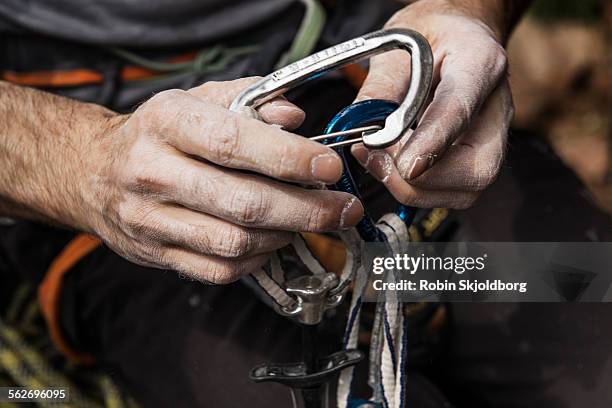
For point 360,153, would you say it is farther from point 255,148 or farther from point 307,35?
point 307,35

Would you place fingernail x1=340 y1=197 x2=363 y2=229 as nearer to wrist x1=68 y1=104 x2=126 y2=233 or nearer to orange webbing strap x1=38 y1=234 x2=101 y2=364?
wrist x1=68 y1=104 x2=126 y2=233

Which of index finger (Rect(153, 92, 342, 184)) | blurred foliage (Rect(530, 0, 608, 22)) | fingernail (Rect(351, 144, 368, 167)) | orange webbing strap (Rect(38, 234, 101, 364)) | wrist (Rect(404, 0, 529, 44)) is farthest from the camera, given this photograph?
blurred foliage (Rect(530, 0, 608, 22))

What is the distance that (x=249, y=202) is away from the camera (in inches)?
→ 21.9

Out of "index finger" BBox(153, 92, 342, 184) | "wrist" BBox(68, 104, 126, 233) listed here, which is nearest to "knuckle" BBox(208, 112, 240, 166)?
"index finger" BBox(153, 92, 342, 184)

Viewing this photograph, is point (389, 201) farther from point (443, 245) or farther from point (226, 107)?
point (226, 107)

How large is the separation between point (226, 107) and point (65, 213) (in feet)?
0.72

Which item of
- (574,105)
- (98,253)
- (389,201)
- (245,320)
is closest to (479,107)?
(389,201)

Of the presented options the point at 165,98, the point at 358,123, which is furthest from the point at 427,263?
the point at 165,98

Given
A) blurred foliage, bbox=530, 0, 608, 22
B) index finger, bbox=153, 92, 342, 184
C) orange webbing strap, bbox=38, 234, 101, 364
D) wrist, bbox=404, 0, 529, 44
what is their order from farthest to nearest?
blurred foliage, bbox=530, 0, 608, 22 → orange webbing strap, bbox=38, 234, 101, 364 → wrist, bbox=404, 0, 529, 44 → index finger, bbox=153, 92, 342, 184

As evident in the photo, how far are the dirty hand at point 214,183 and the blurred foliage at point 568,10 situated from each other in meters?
1.82

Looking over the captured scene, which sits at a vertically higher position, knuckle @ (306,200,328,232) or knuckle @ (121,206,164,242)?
knuckle @ (306,200,328,232)

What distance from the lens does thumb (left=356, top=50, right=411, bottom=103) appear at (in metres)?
0.68

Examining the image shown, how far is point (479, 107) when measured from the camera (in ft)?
2.26

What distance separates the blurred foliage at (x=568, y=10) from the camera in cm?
222
